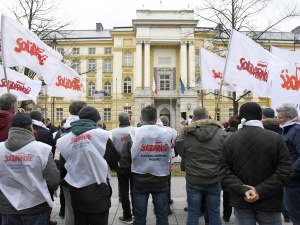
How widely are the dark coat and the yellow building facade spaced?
44.3 meters

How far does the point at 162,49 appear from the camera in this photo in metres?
52.8

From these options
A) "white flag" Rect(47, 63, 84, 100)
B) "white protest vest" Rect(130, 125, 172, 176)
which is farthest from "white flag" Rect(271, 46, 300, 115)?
"white flag" Rect(47, 63, 84, 100)

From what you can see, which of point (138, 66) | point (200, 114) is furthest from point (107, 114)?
point (200, 114)

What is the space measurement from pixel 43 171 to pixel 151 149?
1.83 m

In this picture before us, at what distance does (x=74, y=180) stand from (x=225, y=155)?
1914 mm

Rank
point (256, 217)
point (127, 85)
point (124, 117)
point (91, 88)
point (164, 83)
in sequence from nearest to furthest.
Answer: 1. point (256, 217)
2. point (124, 117)
3. point (164, 83)
4. point (127, 85)
5. point (91, 88)

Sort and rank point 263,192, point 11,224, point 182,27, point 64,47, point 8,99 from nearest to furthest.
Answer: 1. point 263,192
2. point 11,224
3. point 8,99
4. point 182,27
5. point 64,47

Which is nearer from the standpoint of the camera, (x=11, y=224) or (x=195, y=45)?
(x=11, y=224)

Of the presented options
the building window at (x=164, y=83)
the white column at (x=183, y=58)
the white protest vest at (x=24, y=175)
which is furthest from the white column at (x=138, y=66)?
the white protest vest at (x=24, y=175)

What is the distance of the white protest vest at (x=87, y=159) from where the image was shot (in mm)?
4336

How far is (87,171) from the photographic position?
437 centimetres

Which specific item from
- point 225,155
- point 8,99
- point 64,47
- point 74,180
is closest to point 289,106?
point 225,155

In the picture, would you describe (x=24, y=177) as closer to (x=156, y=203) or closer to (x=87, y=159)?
(x=87, y=159)

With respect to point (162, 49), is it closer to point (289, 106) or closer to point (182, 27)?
point (182, 27)
